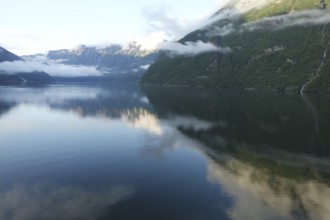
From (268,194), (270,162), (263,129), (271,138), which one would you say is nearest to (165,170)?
(268,194)

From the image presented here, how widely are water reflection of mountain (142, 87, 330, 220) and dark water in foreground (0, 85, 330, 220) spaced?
0.64ft

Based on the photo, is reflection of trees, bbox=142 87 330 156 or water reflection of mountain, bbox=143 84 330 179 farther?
reflection of trees, bbox=142 87 330 156

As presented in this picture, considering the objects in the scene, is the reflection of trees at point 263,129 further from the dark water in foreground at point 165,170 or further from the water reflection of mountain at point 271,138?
the dark water in foreground at point 165,170

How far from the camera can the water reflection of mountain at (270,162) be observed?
183 ft

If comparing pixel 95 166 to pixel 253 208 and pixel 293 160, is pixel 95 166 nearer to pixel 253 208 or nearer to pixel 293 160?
pixel 253 208

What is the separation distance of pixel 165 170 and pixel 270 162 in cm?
2476

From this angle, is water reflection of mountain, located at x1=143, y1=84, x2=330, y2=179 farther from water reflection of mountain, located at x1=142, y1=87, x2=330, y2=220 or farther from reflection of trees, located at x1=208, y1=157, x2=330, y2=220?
reflection of trees, located at x1=208, y1=157, x2=330, y2=220

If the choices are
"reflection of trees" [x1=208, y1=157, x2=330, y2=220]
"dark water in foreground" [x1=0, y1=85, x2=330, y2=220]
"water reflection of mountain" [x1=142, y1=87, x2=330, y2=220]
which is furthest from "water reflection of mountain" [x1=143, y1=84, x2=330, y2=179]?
"reflection of trees" [x1=208, y1=157, x2=330, y2=220]

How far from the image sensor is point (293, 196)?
60.0 m

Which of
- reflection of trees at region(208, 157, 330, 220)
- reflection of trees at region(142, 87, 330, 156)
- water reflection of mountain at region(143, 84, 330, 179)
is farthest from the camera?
reflection of trees at region(142, 87, 330, 156)

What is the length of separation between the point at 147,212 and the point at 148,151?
136 feet

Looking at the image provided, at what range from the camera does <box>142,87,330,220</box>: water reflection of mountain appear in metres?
55.8

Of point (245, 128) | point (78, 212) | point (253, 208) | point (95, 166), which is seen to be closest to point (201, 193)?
point (253, 208)

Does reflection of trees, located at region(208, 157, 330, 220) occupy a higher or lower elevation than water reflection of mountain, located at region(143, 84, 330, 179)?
higher
